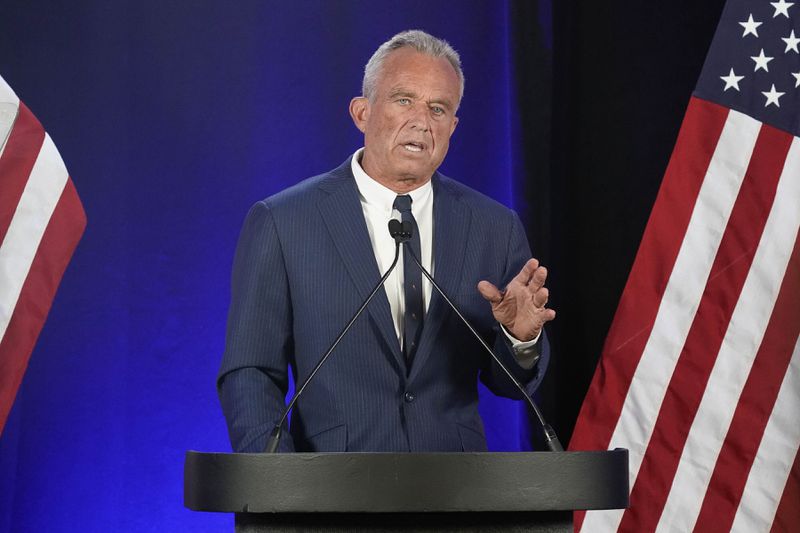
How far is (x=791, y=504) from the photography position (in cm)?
236

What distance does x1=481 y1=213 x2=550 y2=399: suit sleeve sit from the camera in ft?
5.38

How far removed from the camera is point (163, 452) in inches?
113

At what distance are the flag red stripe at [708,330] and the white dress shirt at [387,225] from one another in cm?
92

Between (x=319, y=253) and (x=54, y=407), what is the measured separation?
1359mm

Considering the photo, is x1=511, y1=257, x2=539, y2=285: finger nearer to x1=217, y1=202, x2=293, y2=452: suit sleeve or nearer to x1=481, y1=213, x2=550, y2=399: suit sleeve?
x1=481, y1=213, x2=550, y2=399: suit sleeve

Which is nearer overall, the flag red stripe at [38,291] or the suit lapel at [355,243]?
the suit lapel at [355,243]

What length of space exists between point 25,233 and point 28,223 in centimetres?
3

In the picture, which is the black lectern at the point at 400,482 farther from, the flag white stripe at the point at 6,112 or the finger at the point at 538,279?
the flag white stripe at the point at 6,112

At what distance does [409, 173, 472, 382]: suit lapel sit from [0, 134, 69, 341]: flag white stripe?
1.10m

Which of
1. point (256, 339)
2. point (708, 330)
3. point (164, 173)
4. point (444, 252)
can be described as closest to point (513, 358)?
point (444, 252)

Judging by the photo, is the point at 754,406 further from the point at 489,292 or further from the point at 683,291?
the point at 489,292

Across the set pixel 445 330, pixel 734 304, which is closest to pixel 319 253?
pixel 445 330

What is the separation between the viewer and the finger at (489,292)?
145 centimetres

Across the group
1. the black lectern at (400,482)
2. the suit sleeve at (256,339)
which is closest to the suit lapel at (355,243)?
the suit sleeve at (256,339)
